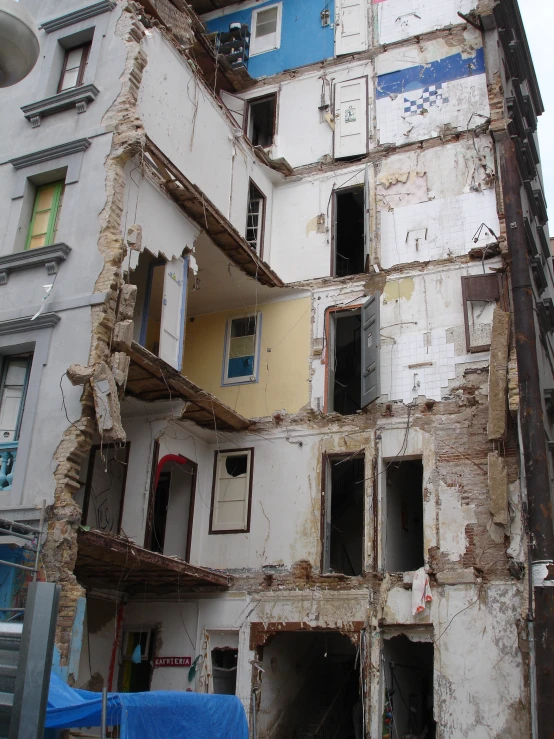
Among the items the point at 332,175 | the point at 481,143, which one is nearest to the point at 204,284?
the point at 332,175

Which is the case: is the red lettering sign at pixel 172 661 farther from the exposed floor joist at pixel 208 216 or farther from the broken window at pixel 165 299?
the exposed floor joist at pixel 208 216

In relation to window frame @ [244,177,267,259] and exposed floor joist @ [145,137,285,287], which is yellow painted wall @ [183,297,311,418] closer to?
exposed floor joist @ [145,137,285,287]

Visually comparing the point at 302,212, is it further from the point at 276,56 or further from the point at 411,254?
the point at 276,56

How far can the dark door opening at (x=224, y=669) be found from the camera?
14.6m

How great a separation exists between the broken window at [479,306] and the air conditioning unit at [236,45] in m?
9.42

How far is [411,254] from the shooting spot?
16.1m

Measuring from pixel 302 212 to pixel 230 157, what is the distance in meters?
2.26

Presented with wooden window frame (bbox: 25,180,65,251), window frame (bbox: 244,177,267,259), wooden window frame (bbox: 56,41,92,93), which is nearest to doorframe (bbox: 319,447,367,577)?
window frame (bbox: 244,177,267,259)

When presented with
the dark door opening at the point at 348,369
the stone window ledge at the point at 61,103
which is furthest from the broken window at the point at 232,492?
the stone window ledge at the point at 61,103

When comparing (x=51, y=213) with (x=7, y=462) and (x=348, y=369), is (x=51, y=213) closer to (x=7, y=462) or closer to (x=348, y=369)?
(x=7, y=462)

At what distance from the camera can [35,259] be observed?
12797mm

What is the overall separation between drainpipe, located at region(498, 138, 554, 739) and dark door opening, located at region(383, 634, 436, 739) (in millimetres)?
2715

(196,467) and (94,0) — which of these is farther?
(196,467)

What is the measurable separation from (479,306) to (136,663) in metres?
10.1
